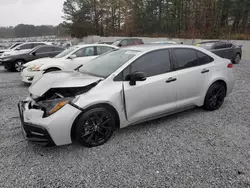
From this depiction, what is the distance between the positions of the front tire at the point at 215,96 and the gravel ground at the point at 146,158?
0.39 m

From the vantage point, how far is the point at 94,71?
3213 millimetres

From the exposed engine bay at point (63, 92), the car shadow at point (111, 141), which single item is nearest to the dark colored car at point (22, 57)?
the exposed engine bay at point (63, 92)

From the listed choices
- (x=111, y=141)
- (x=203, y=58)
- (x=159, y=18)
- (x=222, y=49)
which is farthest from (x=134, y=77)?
(x=159, y=18)

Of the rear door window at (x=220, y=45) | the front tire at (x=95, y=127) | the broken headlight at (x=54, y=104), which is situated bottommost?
the front tire at (x=95, y=127)

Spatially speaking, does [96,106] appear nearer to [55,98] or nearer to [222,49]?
[55,98]

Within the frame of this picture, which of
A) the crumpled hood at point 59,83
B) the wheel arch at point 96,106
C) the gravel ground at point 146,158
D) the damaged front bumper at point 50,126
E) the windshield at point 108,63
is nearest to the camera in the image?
the gravel ground at point 146,158

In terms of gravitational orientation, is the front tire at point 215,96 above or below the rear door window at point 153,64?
below

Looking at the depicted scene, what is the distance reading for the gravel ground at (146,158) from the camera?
2113 mm

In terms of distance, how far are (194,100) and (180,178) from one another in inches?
71.5

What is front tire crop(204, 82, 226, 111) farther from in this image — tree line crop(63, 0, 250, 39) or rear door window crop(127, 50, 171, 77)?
tree line crop(63, 0, 250, 39)

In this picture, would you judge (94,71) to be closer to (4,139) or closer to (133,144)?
(133,144)

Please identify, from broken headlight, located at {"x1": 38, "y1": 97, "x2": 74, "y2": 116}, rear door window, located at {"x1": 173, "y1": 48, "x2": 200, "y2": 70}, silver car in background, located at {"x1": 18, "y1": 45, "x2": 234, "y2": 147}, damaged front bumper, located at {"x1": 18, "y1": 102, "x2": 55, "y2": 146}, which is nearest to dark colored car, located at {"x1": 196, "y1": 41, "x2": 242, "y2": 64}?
silver car in background, located at {"x1": 18, "y1": 45, "x2": 234, "y2": 147}

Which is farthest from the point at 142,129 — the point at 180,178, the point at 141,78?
the point at 180,178

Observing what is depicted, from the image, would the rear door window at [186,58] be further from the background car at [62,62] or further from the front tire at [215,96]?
the background car at [62,62]
